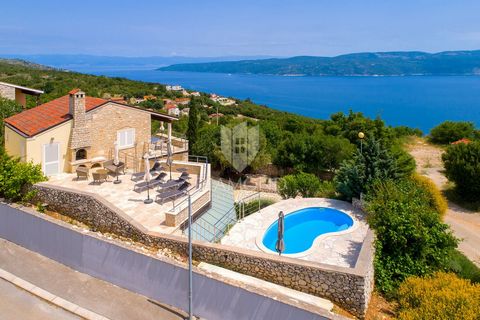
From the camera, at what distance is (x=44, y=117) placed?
16.9 m

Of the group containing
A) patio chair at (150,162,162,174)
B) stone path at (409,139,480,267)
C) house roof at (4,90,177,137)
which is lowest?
stone path at (409,139,480,267)

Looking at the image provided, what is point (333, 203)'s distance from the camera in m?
16.6

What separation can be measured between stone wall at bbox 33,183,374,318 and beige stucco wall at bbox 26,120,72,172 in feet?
12.7

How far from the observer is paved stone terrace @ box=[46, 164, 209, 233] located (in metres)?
12.1

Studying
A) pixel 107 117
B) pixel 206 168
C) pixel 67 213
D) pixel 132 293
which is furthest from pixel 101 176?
pixel 132 293

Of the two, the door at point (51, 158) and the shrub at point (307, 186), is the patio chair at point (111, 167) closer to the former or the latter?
the door at point (51, 158)

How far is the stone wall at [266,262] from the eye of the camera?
9383 mm

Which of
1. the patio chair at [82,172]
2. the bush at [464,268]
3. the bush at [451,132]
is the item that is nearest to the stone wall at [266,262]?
the patio chair at [82,172]

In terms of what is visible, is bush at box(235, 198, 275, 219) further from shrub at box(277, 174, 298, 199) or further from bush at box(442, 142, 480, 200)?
bush at box(442, 142, 480, 200)

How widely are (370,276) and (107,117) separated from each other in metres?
13.7

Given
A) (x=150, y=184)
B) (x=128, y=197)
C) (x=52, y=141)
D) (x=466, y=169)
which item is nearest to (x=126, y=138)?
(x=52, y=141)

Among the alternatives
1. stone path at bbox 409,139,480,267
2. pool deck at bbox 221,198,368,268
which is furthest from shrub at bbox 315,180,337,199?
stone path at bbox 409,139,480,267

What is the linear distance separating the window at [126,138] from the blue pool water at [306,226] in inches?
360

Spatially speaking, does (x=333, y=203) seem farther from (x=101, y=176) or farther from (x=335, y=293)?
(x=101, y=176)
